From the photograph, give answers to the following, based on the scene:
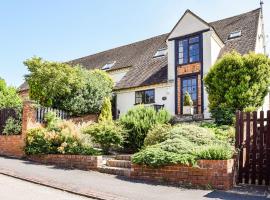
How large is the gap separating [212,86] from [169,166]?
934 centimetres

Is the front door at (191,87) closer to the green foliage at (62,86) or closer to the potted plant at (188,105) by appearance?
the potted plant at (188,105)

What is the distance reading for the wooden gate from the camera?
9312 millimetres

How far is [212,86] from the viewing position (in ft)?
59.9

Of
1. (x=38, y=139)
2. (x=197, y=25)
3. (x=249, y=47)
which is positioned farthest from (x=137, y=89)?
(x=38, y=139)

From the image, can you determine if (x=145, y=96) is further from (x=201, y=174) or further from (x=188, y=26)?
A: (x=201, y=174)

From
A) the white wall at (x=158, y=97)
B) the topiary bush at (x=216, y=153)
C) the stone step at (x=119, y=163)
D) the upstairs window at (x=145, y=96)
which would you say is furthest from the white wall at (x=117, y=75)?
the topiary bush at (x=216, y=153)

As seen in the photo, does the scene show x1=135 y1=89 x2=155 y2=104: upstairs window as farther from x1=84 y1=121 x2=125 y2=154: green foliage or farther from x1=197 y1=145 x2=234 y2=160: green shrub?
A: x1=197 y1=145 x2=234 y2=160: green shrub

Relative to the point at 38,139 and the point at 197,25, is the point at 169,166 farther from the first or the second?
the point at 197,25

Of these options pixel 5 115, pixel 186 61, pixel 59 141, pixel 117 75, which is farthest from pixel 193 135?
pixel 117 75

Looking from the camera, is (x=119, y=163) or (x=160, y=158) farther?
(x=119, y=163)

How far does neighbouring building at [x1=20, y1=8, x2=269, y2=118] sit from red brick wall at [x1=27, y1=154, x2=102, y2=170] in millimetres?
9801

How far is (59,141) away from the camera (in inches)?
527

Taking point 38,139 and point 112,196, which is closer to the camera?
point 112,196

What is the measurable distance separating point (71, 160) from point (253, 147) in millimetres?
6315
